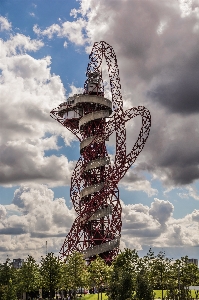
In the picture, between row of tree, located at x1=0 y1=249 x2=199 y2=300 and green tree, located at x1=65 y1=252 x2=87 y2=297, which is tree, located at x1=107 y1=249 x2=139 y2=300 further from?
green tree, located at x1=65 y1=252 x2=87 y2=297

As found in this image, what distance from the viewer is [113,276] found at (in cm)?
6112

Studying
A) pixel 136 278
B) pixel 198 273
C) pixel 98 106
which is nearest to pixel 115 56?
pixel 98 106

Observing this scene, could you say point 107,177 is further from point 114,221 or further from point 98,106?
point 98,106

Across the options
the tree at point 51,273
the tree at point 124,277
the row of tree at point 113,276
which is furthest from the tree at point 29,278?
the tree at point 124,277

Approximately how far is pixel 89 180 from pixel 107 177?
3.66 metres

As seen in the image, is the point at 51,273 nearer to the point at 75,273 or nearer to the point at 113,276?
the point at 75,273

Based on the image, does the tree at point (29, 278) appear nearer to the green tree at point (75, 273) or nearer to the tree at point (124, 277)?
the green tree at point (75, 273)

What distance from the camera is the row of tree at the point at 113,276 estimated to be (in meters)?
58.3

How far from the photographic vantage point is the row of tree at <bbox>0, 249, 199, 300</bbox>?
58312mm

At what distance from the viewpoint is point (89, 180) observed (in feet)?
304

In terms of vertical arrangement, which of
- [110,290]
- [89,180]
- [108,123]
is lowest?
[110,290]

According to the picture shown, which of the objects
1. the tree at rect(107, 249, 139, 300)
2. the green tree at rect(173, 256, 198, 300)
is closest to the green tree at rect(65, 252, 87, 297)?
the tree at rect(107, 249, 139, 300)

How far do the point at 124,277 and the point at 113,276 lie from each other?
12.2 feet

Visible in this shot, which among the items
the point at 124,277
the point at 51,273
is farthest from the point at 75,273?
the point at 124,277
